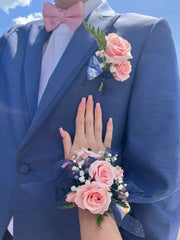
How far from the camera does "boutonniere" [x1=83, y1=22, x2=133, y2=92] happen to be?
113 cm

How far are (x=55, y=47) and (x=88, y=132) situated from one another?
612 millimetres

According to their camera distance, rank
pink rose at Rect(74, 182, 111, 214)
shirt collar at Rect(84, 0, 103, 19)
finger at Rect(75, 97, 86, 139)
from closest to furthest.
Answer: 1. pink rose at Rect(74, 182, 111, 214)
2. finger at Rect(75, 97, 86, 139)
3. shirt collar at Rect(84, 0, 103, 19)

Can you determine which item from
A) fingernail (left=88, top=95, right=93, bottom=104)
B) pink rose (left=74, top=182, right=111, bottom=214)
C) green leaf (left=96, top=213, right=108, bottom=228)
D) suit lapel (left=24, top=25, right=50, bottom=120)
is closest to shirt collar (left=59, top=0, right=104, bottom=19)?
suit lapel (left=24, top=25, right=50, bottom=120)

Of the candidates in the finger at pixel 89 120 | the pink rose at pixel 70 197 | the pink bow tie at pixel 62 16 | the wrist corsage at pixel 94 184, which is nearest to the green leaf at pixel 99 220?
the wrist corsage at pixel 94 184

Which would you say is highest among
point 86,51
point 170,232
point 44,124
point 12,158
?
point 86,51

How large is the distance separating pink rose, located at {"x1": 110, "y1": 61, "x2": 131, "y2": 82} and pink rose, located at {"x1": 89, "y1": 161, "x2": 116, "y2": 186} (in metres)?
0.44

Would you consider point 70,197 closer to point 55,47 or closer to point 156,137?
point 156,137

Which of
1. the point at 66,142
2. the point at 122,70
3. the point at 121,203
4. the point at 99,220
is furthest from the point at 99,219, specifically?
the point at 122,70

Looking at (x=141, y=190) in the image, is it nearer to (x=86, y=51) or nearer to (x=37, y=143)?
(x=37, y=143)

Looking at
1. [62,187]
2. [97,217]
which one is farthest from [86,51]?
[97,217]

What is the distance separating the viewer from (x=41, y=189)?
1135mm

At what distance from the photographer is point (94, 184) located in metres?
0.96

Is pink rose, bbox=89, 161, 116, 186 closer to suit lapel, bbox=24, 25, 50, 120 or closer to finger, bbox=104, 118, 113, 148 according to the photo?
finger, bbox=104, 118, 113, 148

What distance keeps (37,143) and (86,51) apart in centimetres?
55
